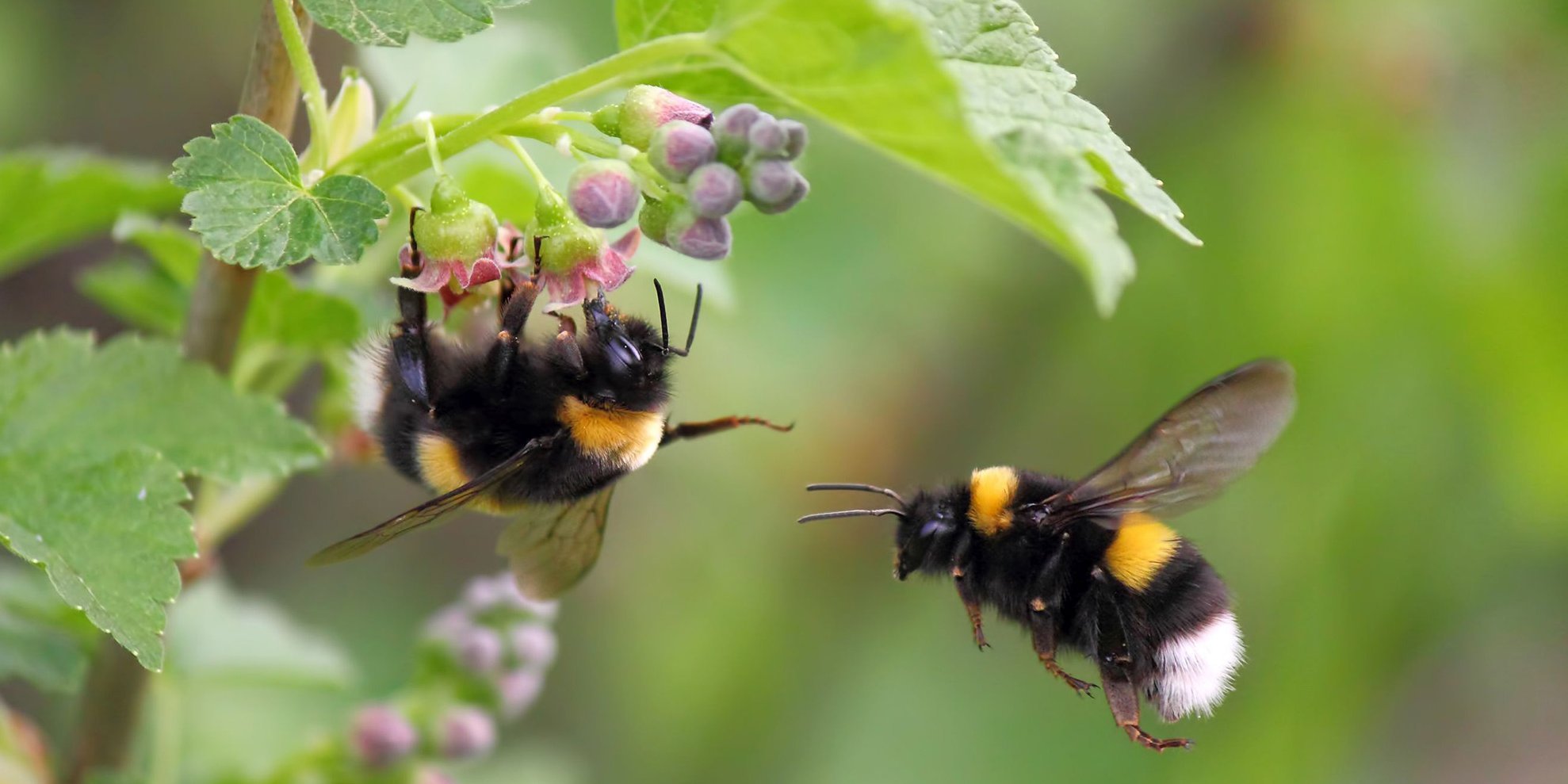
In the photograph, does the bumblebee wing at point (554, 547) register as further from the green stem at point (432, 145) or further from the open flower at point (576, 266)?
the green stem at point (432, 145)

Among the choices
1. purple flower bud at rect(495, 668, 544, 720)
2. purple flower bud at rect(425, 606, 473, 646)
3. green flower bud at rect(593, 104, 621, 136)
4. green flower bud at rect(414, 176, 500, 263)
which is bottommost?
purple flower bud at rect(495, 668, 544, 720)

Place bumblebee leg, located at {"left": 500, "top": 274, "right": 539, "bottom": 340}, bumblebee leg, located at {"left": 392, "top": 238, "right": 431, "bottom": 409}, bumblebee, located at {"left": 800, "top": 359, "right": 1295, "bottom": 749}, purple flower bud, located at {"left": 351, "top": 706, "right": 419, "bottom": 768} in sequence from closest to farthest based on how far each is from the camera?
Result: bumblebee leg, located at {"left": 500, "top": 274, "right": 539, "bottom": 340}, bumblebee leg, located at {"left": 392, "top": 238, "right": 431, "bottom": 409}, bumblebee, located at {"left": 800, "top": 359, "right": 1295, "bottom": 749}, purple flower bud, located at {"left": 351, "top": 706, "right": 419, "bottom": 768}

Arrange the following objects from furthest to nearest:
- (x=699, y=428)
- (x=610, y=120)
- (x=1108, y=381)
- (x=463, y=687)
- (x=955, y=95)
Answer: (x=1108, y=381) < (x=463, y=687) < (x=699, y=428) < (x=610, y=120) < (x=955, y=95)

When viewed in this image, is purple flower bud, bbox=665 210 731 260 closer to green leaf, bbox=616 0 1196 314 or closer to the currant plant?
the currant plant

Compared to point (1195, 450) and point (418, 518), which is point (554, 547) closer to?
point (418, 518)

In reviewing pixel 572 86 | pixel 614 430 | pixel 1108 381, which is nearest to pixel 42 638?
pixel 614 430

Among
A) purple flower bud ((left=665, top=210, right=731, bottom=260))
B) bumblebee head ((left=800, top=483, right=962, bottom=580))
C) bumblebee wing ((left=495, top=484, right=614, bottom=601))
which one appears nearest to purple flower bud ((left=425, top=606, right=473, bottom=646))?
bumblebee wing ((left=495, top=484, right=614, bottom=601))

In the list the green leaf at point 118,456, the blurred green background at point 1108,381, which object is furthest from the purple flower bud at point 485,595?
the blurred green background at point 1108,381
